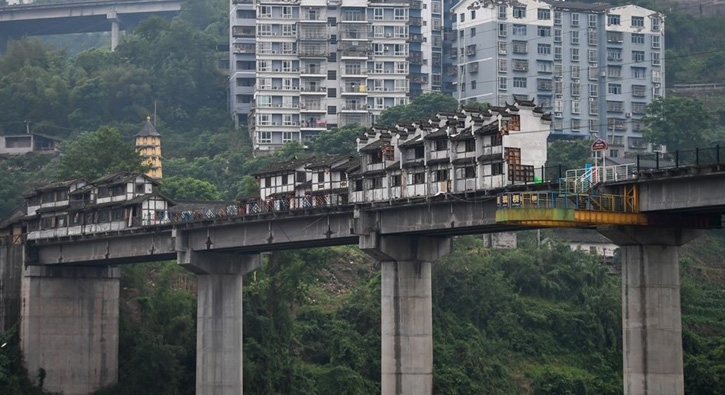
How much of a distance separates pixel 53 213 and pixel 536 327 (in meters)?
47.8

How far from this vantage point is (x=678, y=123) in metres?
184

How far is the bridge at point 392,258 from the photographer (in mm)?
86625

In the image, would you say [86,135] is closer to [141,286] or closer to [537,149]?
[141,286]

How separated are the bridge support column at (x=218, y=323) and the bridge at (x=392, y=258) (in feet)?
0.33

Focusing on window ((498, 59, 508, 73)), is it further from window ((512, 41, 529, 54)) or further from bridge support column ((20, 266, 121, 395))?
bridge support column ((20, 266, 121, 395))

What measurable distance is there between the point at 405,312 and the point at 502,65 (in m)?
95.5

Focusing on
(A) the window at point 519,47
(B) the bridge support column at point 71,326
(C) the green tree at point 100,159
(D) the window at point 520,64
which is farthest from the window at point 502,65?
(B) the bridge support column at point 71,326

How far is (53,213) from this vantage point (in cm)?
14088

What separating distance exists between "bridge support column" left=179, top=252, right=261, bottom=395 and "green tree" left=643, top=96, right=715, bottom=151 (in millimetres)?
76331

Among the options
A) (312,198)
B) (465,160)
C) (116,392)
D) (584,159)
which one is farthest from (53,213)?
(584,159)

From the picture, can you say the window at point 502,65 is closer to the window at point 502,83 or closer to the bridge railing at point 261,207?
the window at point 502,83

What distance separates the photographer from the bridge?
284 feet

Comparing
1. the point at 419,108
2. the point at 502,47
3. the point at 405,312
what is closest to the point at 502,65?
the point at 502,47

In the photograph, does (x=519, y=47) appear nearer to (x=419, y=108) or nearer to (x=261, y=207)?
(x=419, y=108)
